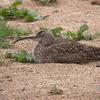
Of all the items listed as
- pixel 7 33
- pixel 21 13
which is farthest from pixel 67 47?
pixel 21 13

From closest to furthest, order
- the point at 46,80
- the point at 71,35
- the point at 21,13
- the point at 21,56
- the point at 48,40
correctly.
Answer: the point at 46,80 → the point at 21,56 → the point at 48,40 → the point at 71,35 → the point at 21,13

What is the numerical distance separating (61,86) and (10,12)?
4.62m

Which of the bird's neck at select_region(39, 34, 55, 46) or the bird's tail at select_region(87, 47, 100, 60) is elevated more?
the bird's neck at select_region(39, 34, 55, 46)

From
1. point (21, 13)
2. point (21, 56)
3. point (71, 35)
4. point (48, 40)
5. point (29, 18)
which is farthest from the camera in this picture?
point (21, 13)

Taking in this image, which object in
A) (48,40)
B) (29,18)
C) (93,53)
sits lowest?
(29,18)

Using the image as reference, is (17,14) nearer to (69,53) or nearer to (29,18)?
(29,18)

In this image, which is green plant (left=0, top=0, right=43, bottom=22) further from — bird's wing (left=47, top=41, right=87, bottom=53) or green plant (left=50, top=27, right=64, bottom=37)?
bird's wing (left=47, top=41, right=87, bottom=53)

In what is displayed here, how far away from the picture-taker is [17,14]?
42.0ft

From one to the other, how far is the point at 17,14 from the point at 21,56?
3190 mm

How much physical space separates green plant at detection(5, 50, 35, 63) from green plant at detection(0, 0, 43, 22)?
2.56m

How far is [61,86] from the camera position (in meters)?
8.38

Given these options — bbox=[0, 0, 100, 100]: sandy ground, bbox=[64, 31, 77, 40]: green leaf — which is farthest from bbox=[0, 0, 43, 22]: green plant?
bbox=[64, 31, 77, 40]: green leaf

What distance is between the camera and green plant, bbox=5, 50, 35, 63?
975 cm

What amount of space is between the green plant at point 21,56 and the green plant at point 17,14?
2562mm
